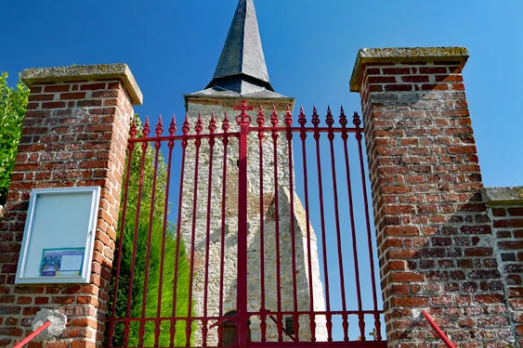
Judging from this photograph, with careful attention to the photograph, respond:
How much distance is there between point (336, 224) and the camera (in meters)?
3.70

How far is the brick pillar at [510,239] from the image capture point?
9.73 ft

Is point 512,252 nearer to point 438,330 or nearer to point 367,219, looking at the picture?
point 438,330

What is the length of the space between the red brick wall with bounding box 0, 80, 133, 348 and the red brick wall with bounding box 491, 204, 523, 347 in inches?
114

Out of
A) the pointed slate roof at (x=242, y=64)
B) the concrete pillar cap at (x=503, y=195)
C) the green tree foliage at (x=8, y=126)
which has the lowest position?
the concrete pillar cap at (x=503, y=195)

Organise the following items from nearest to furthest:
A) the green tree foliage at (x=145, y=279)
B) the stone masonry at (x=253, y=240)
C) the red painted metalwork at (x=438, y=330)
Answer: the red painted metalwork at (x=438, y=330), the green tree foliage at (x=145, y=279), the stone masonry at (x=253, y=240)

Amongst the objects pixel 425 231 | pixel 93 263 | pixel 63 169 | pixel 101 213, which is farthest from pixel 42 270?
pixel 425 231

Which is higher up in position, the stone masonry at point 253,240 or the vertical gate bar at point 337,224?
the stone masonry at point 253,240

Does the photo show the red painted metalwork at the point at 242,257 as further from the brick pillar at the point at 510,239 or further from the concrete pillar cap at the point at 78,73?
the brick pillar at the point at 510,239

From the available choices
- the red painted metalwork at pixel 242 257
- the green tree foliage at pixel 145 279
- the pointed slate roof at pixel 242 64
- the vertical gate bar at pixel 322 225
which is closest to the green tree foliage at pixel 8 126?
the green tree foliage at pixel 145 279

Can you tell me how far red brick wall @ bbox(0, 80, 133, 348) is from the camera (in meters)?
3.17

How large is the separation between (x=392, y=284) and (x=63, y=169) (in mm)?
2661

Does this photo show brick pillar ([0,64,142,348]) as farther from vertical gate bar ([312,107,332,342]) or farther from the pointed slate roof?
the pointed slate roof

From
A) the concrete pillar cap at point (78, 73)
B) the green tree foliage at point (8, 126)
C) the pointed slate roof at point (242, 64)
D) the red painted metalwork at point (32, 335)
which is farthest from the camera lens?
the pointed slate roof at point (242, 64)

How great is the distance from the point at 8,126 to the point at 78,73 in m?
4.53
